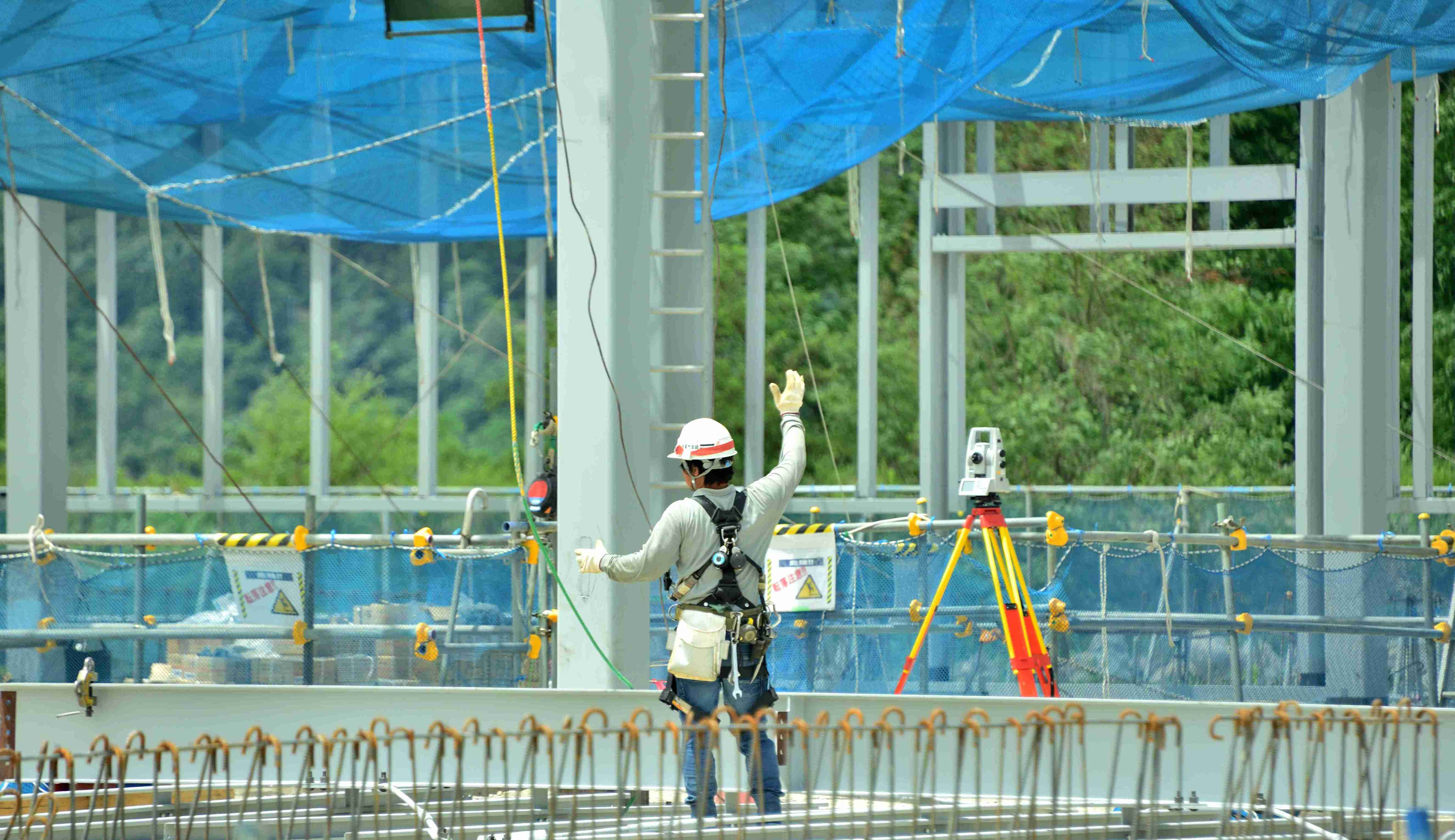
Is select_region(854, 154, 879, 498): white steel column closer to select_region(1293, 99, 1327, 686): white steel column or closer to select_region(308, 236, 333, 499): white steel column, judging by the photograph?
select_region(1293, 99, 1327, 686): white steel column

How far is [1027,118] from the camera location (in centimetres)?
1460

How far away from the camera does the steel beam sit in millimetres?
15641

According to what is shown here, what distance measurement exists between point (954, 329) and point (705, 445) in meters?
9.69

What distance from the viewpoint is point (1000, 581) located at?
8.61 metres

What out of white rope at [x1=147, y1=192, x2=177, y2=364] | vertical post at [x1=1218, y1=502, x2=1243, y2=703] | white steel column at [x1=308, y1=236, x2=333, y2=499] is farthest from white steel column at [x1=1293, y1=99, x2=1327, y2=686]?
white steel column at [x1=308, y1=236, x2=333, y2=499]

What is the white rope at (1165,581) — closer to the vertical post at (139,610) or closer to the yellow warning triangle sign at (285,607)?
the yellow warning triangle sign at (285,607)

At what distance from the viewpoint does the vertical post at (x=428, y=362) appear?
1841 centimetres

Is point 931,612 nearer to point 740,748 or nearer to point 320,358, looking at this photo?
point 740,748

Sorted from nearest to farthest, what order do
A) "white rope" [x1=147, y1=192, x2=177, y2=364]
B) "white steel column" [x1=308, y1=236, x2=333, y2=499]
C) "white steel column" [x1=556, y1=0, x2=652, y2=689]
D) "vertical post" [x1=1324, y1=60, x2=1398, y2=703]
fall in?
"white steel column" [x1=556, y1=0, x2=652, y2=689] < "vertical post" [x1=1324, y1=60, x2=1398, y2=703] < "white rope" [x1=147, y1=192, x2=177, y2=364] < "white steel column" [x1=308, y1=236, x2=333, y2=499]

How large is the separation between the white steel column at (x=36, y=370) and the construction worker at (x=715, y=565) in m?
10.4

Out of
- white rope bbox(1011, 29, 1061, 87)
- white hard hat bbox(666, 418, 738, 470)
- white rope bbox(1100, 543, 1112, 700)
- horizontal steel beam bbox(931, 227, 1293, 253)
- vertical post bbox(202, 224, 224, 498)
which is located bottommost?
white rope bbox(1100, 543, 1112, 700)

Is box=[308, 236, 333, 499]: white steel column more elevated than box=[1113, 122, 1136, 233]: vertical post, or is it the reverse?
box=[1113, 122, 1136, 233]: vertical post

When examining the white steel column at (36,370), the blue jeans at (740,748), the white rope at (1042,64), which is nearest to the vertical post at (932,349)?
the white rope at (1042,64)

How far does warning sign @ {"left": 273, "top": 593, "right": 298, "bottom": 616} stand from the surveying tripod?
11.5 feet
